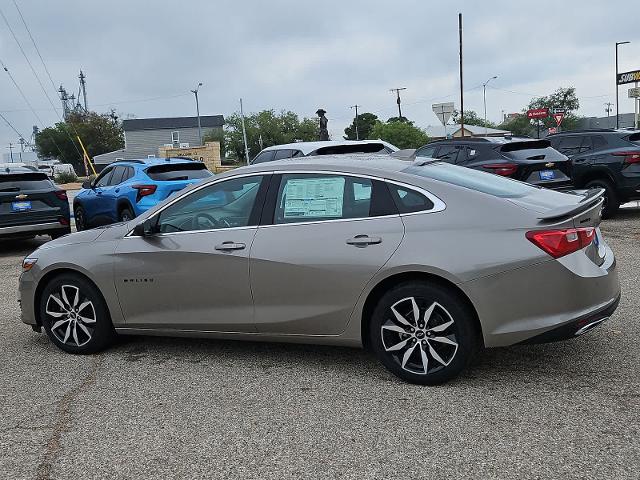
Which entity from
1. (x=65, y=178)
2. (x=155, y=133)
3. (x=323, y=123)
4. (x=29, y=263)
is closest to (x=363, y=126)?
(x=155, y=133)

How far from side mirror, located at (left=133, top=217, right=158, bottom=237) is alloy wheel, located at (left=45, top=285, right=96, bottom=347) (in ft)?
2.38

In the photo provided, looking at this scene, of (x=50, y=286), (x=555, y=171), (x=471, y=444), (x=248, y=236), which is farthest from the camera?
(x=555, y=171)

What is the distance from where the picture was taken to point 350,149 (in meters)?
11.1

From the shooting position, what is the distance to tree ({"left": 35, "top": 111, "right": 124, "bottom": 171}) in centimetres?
8762

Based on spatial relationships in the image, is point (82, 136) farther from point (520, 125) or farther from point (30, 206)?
point (30, 206)

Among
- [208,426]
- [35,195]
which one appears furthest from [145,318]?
[35,195]

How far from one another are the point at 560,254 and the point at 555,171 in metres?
7.60

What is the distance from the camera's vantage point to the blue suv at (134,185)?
1170 centimetres

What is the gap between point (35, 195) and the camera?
38.8 feet

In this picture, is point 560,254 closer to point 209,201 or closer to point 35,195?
point 209,201

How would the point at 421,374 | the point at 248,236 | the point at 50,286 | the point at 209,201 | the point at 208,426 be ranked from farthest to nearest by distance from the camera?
1. the point at 50,286
2. the point at 209,201
3. the point at 248,236
4. the point at 421,374
5. the point at 208,426

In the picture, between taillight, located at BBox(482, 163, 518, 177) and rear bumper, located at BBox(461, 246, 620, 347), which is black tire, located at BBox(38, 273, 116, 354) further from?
taillight, located at BBox(482, 163, 518, 177)

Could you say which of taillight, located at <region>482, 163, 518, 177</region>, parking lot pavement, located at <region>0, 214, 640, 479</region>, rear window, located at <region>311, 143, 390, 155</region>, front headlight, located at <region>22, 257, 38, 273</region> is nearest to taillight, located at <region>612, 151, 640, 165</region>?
taillight, located at <region>482, 163, 518, 177</region>

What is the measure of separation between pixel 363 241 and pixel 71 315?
2621 mm
